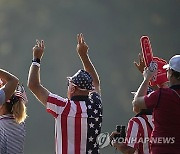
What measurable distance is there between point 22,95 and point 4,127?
304 millimetres

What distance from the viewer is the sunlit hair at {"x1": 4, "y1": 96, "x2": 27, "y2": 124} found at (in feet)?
13.7

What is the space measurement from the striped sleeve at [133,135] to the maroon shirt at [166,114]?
36cm

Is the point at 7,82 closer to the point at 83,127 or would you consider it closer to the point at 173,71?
the point at 83,127

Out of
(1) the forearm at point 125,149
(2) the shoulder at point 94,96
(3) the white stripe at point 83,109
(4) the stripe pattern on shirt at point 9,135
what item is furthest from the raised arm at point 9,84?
(1) the forearm at point 125,149

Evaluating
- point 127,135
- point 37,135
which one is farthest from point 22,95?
point 37,135

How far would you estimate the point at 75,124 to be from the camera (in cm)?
401

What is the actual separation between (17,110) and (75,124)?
Answer: 50 cm

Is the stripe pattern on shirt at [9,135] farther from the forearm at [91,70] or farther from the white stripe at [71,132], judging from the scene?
the forearm at [91,70]

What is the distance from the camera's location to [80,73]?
13.6 ft

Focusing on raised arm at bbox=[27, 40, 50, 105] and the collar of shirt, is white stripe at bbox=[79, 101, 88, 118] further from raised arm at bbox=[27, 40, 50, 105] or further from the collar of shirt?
raised arm at bbox=[27, 40, 50, 105]

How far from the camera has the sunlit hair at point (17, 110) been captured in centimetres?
418

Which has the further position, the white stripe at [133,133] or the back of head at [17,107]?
the back of head at [17,107]

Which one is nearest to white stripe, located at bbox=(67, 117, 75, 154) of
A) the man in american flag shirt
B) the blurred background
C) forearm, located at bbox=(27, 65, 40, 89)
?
the man in american flag shirt

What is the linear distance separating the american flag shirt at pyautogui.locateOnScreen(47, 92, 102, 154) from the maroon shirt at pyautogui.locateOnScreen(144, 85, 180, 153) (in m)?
0.73
